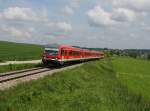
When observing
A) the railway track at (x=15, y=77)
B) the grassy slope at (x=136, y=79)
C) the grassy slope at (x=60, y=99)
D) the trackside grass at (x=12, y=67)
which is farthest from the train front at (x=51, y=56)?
the grassy slope at (x=60, y=99)

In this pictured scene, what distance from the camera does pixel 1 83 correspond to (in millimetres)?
20641

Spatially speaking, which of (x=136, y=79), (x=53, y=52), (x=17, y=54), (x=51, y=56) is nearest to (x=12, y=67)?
(x=51, y=56)

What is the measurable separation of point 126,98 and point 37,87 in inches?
252

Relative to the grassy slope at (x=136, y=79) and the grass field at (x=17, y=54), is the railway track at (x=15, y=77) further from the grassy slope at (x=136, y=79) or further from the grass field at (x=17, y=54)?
the grass field at (x=17, y=54)

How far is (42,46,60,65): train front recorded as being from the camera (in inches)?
1519

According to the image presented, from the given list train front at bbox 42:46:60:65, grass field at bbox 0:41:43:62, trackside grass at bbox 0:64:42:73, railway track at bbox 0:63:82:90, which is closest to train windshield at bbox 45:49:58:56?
train front at bbox 42:46:60:65

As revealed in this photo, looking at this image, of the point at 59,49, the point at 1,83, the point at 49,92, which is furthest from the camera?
the point at 59,49

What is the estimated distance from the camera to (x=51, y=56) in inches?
1531

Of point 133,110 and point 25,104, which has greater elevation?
point 25,104

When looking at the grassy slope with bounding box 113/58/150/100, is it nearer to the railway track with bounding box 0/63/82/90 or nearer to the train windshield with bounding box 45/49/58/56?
the train windshield with bounding box 45/49/58/56

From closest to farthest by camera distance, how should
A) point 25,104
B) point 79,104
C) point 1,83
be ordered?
1. point 25,104
2. point 79,104
3. point 1,83

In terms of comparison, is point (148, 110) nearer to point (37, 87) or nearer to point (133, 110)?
point (133, 110)

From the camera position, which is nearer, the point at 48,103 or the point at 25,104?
the point at 25,104

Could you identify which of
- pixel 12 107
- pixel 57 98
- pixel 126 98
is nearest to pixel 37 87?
pixel 57 98
